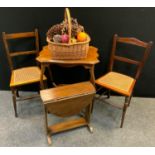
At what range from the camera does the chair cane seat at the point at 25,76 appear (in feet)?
6.33

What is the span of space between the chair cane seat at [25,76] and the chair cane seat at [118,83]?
0.67m

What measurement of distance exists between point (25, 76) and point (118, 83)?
3.47 ft

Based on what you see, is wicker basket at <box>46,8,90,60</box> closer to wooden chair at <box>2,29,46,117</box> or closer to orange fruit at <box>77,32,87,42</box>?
orange fruit at <box>77,32,87,42</box>

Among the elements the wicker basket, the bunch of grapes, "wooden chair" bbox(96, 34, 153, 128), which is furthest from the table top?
"wooden chair" bbox(96, 34, 153, 128)

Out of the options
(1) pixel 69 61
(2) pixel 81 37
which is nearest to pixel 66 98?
(1) pixel 69 61

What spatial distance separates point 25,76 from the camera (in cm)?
203

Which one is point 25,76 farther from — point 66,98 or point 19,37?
point 66,98

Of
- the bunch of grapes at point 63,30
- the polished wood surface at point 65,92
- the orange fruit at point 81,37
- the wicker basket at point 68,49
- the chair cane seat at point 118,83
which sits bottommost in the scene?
the chair cane seat at point 118,83

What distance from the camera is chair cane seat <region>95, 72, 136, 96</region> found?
1838 mm

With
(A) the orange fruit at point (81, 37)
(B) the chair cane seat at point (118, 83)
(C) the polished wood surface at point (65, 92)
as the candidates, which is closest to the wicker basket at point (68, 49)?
(A) the orange fruit at point (81, 37)

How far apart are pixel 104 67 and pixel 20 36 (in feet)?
3.61

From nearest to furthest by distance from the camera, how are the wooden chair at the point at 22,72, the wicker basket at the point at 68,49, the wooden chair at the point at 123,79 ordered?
the wicker basket at the point at 68,49 < the wooden chair at the point at 123,79 < the wooden chair at the point at 22,72

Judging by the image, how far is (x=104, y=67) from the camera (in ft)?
7.54

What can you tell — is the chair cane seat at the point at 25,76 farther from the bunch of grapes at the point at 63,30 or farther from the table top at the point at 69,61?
the bunch of grapes at the point at 63,30
